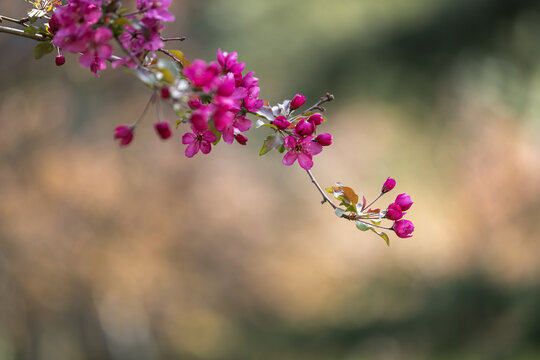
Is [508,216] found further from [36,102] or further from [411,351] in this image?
[36,102]

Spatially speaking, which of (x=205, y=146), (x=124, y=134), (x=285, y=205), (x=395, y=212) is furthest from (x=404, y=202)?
(x=285, y=205)

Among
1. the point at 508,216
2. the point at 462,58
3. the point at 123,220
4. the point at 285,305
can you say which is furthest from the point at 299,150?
the point at 285,305

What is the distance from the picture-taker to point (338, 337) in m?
4.34

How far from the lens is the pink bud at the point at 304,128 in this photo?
29.0 inches

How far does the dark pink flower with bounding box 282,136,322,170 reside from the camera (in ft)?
2.49

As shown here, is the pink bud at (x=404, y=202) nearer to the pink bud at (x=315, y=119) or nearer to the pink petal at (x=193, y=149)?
the pink bud at (x=315, y=119)

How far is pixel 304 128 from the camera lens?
74cm

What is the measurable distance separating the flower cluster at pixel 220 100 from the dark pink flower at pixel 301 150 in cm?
6

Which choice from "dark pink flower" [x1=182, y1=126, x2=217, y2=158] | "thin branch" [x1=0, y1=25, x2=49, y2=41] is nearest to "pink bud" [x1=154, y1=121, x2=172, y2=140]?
"dark pink flower" [x1=182, y1=126, x2=217, y2=158]

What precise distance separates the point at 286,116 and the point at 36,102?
13.3ft

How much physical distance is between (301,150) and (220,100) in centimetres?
22

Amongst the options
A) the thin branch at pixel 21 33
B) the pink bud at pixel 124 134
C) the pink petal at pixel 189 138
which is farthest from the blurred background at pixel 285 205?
the pink bud at pixel 124 134

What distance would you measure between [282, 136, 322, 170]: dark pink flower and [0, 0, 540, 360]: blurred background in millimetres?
2753

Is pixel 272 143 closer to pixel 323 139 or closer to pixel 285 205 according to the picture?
pixel 323 139
